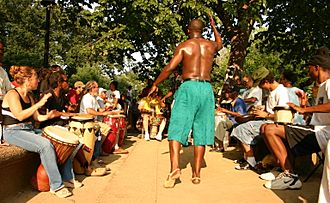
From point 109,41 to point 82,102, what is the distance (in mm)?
2477

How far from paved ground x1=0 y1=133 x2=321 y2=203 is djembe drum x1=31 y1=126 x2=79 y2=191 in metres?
0.12

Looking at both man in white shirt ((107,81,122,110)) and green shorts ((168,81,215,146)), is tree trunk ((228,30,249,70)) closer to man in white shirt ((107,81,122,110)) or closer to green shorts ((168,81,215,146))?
man in white shirt ((107,81,122,110))

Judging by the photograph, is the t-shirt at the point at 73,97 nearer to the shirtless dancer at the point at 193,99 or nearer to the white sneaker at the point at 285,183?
the shirtless dancer at the point at 193,99

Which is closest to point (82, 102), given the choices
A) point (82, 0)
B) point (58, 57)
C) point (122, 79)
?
point (82, 0)

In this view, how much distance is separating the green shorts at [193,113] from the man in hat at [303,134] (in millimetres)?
829

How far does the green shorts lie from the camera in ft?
17.0

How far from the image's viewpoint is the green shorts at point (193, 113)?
5172 millimetres

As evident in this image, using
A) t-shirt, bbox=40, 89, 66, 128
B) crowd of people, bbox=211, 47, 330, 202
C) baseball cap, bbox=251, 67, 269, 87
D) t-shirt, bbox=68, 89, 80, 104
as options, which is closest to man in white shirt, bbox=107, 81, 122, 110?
t-shirt, bbox=68, 89, 80, 104

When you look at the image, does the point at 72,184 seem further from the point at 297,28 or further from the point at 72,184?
the point at 297,28

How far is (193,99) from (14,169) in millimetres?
2349

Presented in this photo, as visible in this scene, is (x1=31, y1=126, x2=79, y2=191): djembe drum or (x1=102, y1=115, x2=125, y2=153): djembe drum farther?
(x1=102, y1=115, x2=125, y2=153): djembe drum

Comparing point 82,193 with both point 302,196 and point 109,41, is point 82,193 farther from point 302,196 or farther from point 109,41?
point 109,41

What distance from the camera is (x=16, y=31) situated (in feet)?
124

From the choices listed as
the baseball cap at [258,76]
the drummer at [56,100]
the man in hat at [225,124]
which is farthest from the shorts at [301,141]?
the drummer at [56,100]
